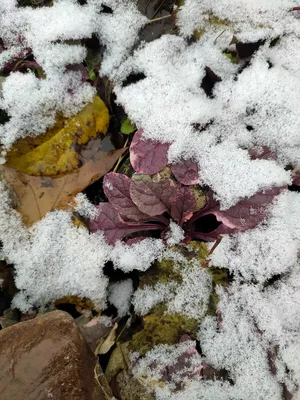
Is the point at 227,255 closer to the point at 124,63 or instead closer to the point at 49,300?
the point at 49,300

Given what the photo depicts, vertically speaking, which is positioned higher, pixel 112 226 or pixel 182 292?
pixel 112 226

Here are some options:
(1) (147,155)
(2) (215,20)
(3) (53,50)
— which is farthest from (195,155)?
(3) (53,50)

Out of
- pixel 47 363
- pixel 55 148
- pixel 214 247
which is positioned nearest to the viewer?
pixel 47 363

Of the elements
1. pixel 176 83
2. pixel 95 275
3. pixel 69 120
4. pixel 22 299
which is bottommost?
pixel 22 299

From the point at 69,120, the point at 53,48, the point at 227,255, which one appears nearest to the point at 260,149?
the point at 227,255

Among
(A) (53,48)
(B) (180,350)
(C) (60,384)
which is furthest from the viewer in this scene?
(A) (53,48)

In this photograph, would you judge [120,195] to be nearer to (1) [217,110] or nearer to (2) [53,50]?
(1) [217,110]

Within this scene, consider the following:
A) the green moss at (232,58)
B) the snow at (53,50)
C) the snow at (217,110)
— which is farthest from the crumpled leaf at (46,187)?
the green moss at (232,58)
